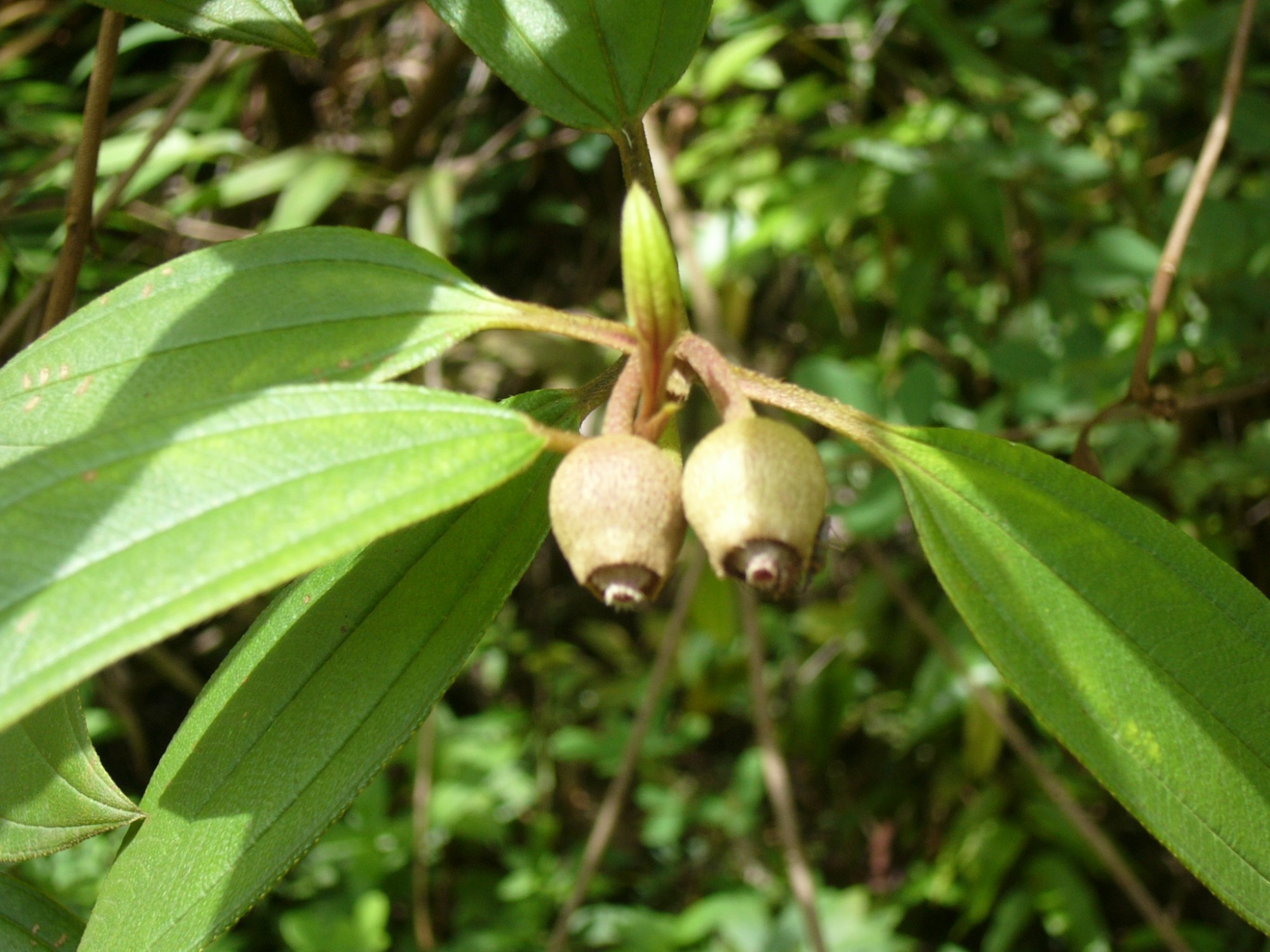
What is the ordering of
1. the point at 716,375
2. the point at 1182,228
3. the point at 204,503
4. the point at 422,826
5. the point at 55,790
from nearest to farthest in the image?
1. the point at 204,503
2. the point at 716,375
3. the point at 55,790
4. the point at 1182,228
5. the point at 422,826

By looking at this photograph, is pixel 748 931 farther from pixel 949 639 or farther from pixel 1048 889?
pixel 949 639

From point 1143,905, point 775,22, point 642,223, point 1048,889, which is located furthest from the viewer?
point 1048,889

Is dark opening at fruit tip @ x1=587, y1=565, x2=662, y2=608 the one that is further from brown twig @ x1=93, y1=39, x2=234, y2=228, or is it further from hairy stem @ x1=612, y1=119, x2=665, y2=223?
brown twig @ x1=93, y1=39, x2=234, y2=228

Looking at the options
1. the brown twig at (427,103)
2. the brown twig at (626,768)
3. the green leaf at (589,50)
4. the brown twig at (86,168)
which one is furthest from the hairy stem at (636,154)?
the brown twig at (427,103)

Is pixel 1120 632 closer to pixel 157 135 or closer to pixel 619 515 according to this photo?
pixel 619 515

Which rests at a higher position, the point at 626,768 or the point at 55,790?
the point at 55,790

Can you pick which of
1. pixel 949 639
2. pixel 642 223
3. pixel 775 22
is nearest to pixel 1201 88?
pixel 775 22

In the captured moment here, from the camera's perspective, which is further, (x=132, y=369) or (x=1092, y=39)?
(x=1092, y=39)

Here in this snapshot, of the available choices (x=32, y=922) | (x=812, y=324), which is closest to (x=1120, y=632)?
(x=32, y=922)
